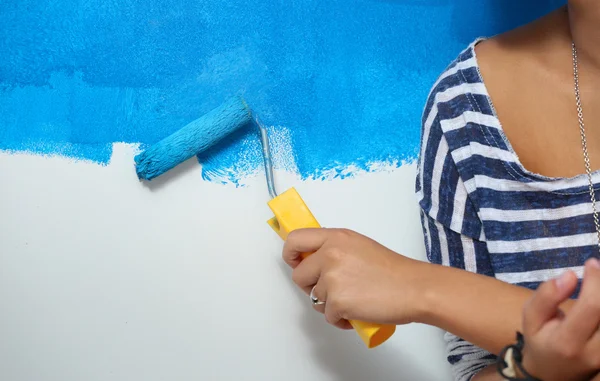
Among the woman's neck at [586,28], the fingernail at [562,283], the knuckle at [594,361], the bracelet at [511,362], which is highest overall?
the woman's neck at [586,28]

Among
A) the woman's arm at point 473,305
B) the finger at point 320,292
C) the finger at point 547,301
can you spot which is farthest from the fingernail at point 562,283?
the finger at point 320,292

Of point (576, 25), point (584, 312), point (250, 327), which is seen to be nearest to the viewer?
point (584, 312)

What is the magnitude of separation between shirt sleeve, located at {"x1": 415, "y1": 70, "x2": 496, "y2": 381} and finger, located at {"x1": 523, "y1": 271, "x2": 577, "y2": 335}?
8.8 inches

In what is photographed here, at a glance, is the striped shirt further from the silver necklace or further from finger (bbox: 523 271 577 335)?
finger (bbox: 523 271 577 335)

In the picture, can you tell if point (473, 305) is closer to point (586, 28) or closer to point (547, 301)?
point (547, 301)

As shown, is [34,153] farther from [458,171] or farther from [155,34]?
[458,171]

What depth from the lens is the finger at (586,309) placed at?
0.43 meters

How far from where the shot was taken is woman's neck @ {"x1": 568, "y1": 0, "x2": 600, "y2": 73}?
0.61 meters

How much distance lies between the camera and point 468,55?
69 cm

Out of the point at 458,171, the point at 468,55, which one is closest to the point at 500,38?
the point at 468,55

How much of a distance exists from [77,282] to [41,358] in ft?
0.30

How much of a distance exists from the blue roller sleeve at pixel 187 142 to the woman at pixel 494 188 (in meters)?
0.17

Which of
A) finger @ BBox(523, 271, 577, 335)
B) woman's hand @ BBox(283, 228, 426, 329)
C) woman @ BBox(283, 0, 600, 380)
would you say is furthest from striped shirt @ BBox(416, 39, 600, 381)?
finger @ BBox(523, 271, 577, 335)

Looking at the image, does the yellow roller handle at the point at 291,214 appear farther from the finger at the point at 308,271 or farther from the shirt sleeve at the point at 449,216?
the shirt sleeve at the point at 449,216
